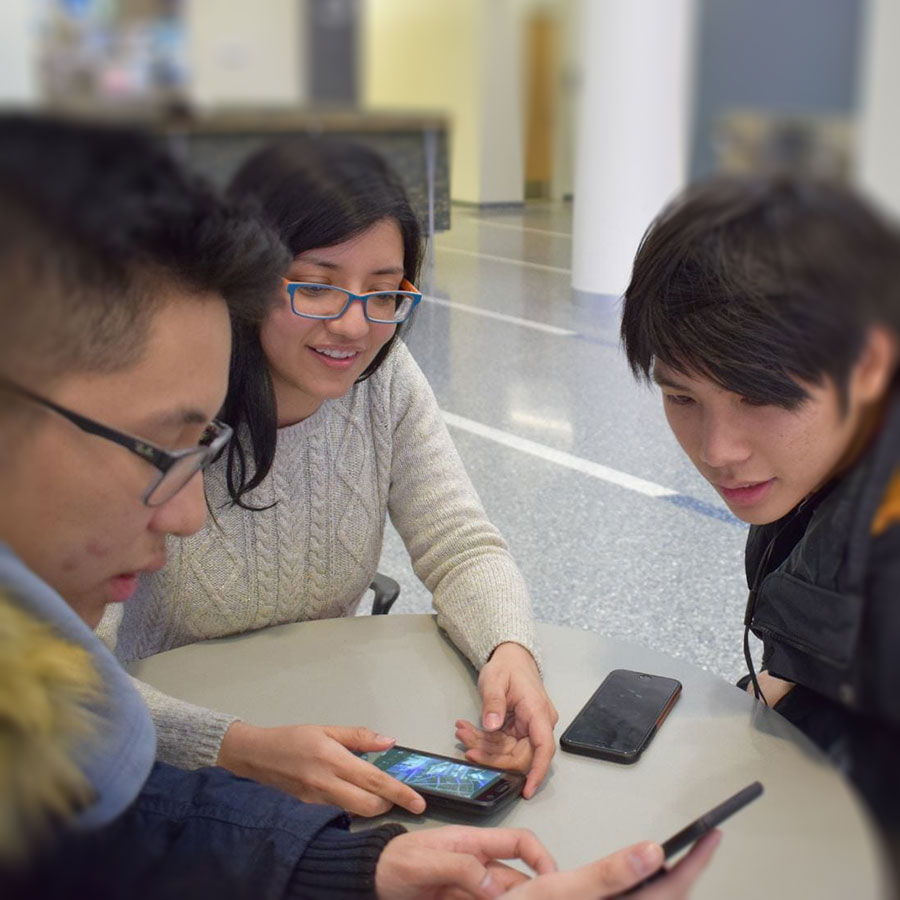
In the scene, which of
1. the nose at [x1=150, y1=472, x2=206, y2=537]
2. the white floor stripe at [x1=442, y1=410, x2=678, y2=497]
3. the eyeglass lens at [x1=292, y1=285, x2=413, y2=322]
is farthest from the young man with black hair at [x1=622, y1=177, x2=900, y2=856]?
the white floor stripe at [x1=442, y1=410, x2=678, y2=497]

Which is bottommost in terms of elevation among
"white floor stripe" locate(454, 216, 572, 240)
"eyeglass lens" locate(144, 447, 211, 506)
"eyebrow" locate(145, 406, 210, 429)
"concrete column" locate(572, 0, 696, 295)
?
"eyeglass lens" locate(144, 447, 211, 506)

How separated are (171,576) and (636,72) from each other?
1013 millimetres

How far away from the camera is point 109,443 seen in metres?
0.77

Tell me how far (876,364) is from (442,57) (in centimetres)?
27

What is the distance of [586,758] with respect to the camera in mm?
1135

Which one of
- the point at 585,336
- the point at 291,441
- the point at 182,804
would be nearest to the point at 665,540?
the point at 585,336

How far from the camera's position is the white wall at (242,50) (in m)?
0.54

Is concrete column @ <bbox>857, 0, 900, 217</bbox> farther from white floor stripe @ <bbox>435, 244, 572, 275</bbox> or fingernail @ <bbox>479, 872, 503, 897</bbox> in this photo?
white floor stripe @ <bbox>435, 244, 572, 275</bbox>

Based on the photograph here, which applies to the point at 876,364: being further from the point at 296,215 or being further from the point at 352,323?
the point at 352,323

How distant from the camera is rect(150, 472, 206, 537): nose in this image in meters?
0.88

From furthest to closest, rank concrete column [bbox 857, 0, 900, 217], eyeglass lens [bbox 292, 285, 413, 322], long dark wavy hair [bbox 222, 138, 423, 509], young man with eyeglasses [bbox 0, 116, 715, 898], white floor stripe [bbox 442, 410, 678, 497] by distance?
1. white floor stripe [bbox 442, 410, 678, 497]
2. eyeglass lens [bbox 292, 285, 413, 322]
3. long dark wavy hair [bbox 222, 138, 423, 509]
4. young man with eyeglasses [bbox 0, 116, 715, 898]
5. concrete column [bbox 857, 0, 900, 217]

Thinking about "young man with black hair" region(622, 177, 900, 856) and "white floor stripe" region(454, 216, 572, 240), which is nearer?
"young man with black hair" region(622, 177, 900, 856)

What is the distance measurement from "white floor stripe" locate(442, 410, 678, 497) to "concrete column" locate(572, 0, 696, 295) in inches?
50.8

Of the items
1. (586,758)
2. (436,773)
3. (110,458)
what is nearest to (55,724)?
(110,458)
